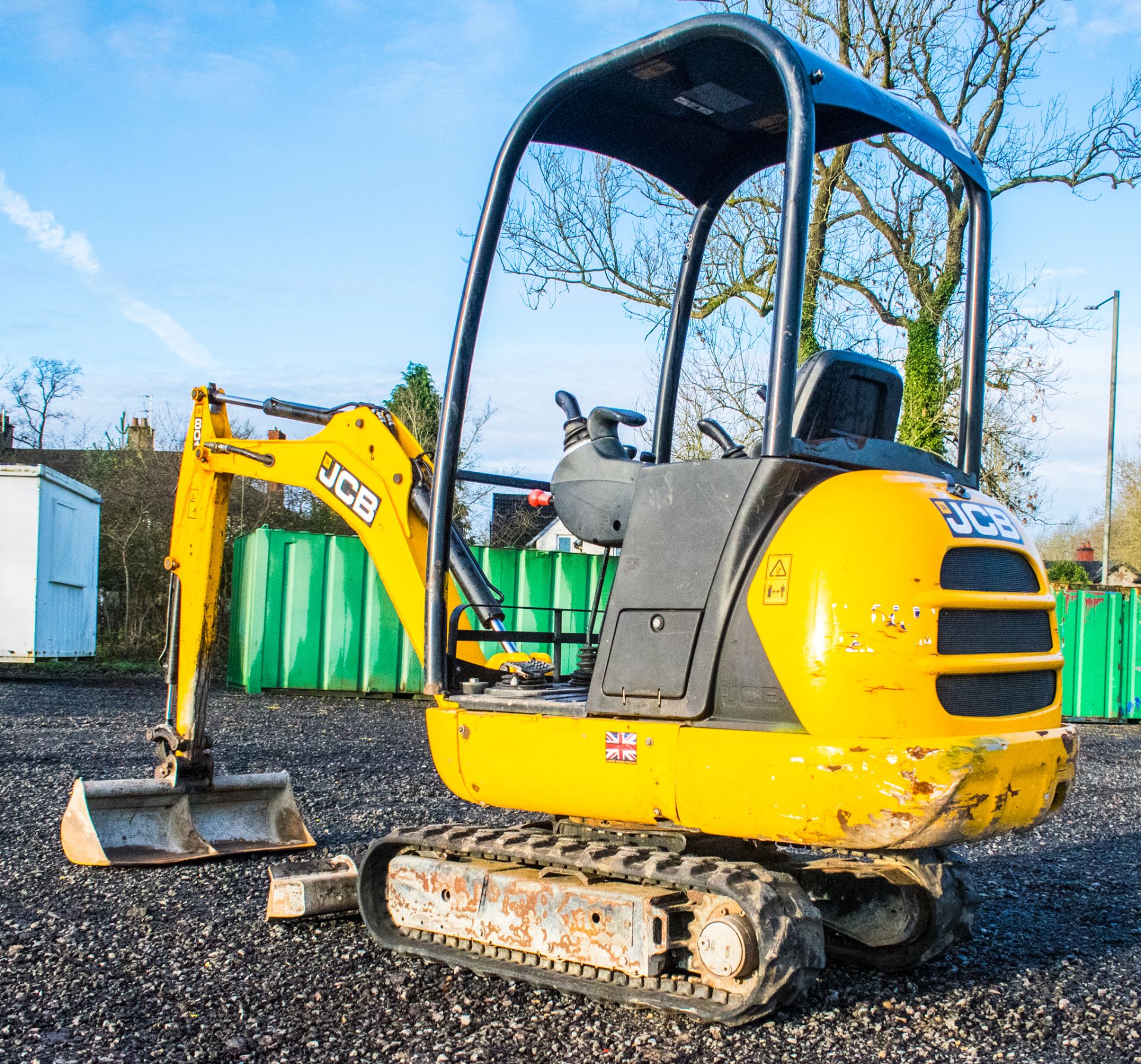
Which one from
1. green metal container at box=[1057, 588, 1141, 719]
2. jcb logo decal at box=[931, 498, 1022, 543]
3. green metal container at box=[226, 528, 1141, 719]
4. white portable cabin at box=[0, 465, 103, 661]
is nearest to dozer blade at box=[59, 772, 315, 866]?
jcb logo decal at box=[931, 498, 1022, 543]

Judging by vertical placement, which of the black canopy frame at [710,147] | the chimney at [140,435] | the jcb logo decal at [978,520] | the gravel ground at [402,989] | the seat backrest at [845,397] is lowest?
the gravel ground at [402,989]

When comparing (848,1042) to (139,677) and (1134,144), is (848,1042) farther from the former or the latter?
(1134,144)

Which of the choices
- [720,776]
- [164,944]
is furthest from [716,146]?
[164,944]

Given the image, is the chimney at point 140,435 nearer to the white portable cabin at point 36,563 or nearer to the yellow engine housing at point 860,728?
the white portable cabin at point 36,563

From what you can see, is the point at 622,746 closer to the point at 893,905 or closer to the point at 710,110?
the point at 893,905

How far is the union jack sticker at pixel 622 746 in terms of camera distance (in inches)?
142

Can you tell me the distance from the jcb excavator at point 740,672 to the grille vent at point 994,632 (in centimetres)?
1

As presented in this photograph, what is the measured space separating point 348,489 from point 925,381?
14.2 metres

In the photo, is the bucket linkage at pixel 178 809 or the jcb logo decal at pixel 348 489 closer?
the jcb logo decal at pixel 348 489

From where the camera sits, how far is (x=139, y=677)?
17484 millimetres

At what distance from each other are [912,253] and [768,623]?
50.7 feet

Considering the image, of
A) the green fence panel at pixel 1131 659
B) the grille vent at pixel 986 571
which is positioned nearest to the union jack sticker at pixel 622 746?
the grille vent at pixel 986 571

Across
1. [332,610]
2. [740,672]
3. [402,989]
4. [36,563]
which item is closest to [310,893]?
[402,989]

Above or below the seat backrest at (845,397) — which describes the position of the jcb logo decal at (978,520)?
below
